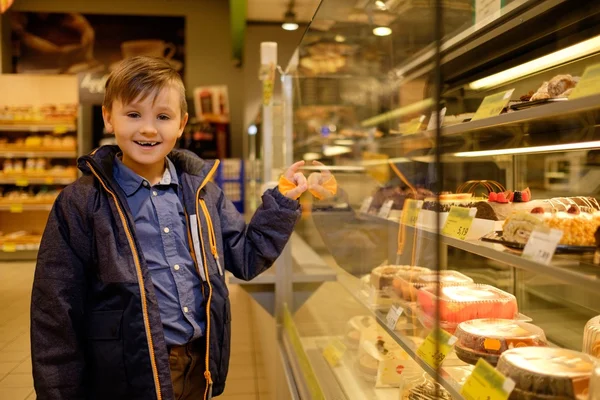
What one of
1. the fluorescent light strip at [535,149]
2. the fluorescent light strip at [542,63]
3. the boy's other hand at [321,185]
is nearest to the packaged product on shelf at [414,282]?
the boy's other hand at [321,185]

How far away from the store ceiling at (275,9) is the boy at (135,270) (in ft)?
21.3

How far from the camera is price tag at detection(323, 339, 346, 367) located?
246 centimetres

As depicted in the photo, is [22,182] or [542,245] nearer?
[542,245]

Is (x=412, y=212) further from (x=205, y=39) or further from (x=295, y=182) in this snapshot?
(x=205, y=39)

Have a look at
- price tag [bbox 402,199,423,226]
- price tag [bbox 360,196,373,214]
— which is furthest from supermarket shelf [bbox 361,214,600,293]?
price tag [bbox 360,196,373,214]

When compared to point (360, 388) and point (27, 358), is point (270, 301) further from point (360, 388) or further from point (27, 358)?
point (27, 358)

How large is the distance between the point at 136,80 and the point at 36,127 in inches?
292

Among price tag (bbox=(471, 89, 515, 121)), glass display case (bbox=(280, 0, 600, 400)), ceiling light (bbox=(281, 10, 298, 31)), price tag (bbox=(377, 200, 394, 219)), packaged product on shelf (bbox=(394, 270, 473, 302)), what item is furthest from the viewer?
ceiling light (bbox=(281, 10, 298, 31))

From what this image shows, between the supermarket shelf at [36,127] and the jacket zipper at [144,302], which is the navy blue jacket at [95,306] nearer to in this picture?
the jacket zipper at [144,302]

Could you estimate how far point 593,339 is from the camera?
1.40 m

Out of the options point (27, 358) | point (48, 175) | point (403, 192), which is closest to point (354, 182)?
point (403, 192)

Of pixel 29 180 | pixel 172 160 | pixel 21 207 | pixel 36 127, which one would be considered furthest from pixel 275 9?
pixel 172 160

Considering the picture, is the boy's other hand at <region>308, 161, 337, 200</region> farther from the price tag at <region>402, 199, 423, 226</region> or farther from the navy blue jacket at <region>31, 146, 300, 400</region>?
the navy blue jacket at <region>31, 146, 300, 400</region>

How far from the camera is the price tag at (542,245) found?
100 centimetres
